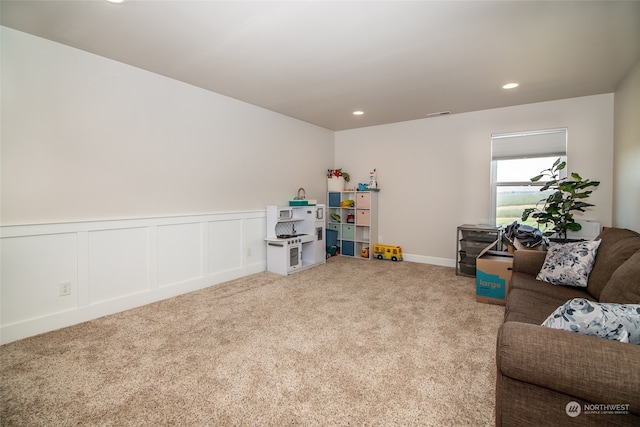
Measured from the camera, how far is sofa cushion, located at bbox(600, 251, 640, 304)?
1.54m

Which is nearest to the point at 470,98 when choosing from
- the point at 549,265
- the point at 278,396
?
the point at 549,265

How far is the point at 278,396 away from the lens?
5.54 feet

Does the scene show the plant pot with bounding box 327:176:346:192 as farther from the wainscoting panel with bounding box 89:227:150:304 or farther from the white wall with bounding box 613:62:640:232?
the white wall with bounding box 613:62:640:232

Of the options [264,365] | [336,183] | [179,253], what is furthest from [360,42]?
[336,183]

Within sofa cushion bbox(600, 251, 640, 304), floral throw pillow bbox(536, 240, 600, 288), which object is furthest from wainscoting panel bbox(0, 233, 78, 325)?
floral throw pillow bbox(536, 240, 600, 288)

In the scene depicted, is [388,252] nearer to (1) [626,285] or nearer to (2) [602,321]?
(1) [626,285]

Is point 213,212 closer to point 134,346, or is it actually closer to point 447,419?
point 134,346

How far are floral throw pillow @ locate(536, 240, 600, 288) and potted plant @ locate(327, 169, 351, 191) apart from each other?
3.70 meters

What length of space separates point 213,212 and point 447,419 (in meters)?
3.25

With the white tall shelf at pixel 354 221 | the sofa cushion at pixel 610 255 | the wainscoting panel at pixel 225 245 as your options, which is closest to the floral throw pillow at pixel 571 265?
the sofa cushion at pixel 610 255

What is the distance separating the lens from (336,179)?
→ 5.68 meters

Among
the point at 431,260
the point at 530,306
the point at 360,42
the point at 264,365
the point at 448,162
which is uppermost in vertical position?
the point at 360,42

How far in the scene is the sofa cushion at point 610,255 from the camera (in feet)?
6.36

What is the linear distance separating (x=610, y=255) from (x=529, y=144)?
8.90 feet
